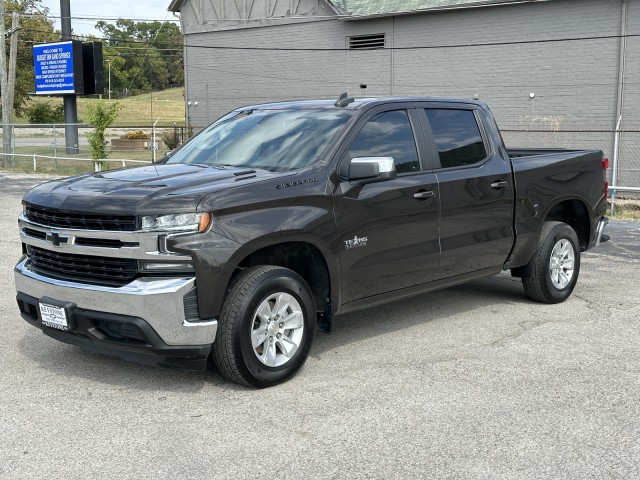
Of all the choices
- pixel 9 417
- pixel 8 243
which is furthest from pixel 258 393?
pixel 8 243

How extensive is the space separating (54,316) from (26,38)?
7212cm

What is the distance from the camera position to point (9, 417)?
470 centimetres

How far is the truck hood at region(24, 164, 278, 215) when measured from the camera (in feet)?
15.9

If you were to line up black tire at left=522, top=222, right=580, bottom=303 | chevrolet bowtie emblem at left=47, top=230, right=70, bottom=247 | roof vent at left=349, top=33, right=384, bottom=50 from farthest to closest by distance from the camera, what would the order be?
roof vent at left=349, top=33, right=384, bottom=50, black tire at left=522, top=222, right=580, bottom=303, chevrolet bowtie emblem at left=47, top=230, right=70, bottom=247

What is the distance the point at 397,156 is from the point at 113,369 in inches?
106

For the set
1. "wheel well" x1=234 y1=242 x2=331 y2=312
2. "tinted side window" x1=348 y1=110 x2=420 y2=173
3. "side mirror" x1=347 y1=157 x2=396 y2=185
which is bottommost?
"wheel well" x1=234 y1=242 x2=331 y2=312

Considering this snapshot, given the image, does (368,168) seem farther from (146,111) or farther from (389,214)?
(146,111)

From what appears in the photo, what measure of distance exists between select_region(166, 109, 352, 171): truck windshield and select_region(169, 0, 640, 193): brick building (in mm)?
12481

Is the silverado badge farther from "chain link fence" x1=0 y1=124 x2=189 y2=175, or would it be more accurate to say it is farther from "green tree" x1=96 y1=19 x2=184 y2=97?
"green tree" x1=96 y1=19 x2=184 y2=97

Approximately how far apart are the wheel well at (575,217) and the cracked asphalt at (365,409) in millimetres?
1307

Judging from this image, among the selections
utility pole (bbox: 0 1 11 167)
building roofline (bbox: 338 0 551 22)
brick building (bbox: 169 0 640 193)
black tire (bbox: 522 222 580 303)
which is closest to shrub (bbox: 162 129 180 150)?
brick building (bbox: 169 0 640 193)

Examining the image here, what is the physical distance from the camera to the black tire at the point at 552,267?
24.6 ft

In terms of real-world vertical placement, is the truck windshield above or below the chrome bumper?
above

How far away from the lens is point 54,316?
5172mm
